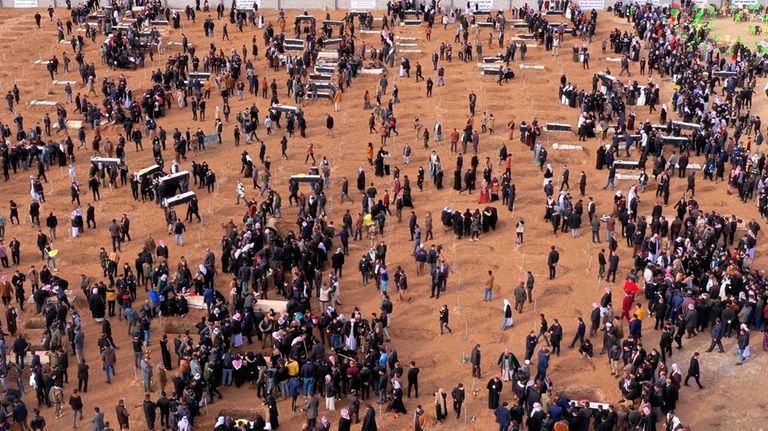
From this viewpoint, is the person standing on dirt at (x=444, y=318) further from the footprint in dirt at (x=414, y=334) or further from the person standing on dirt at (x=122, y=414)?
the person standing on dirt at (x=122, y=414)

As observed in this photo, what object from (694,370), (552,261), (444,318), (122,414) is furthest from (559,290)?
(122,414)

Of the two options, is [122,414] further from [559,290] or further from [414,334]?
A: [559,290]

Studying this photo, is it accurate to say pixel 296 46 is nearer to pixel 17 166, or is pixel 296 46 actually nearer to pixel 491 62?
pixel 491 62

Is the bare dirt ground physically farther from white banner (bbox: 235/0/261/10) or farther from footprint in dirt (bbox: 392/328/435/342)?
white banner (bbox: 235/0/261/10)

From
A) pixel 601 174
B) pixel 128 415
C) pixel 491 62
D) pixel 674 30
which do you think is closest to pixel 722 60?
pixel 674 30

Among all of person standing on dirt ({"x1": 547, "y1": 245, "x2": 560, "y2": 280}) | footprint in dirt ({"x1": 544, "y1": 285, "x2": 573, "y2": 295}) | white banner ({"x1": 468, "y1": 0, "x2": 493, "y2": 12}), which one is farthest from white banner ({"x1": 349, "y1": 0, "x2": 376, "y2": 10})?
footprint in dirt ({"x1": 544, "y1": 285, "x2": 573, "y2": 295})

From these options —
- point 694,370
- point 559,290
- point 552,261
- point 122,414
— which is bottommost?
point 122,414

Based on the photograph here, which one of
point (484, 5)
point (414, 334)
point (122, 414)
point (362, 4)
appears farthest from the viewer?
point (362, 4)

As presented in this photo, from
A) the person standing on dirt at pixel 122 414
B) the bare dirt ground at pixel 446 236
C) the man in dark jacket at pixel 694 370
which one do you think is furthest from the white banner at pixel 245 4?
the man in dark jacket at pixel 694 370
